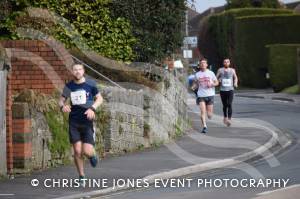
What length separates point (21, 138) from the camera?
12.5m

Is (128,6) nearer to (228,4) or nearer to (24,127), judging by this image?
(24,127)

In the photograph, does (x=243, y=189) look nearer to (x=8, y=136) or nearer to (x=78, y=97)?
(x=78, y=97)

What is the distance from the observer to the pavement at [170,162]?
10.9m

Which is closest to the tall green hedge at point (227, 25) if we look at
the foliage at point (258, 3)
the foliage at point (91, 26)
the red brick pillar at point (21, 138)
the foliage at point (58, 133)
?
the foliage at point (258, 3)

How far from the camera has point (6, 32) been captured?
1656cm

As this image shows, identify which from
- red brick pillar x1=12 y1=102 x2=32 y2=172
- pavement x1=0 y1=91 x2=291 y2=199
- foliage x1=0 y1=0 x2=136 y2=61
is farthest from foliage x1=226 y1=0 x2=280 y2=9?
red brick pillar x1=12 y1=102 x2=32 y2=172

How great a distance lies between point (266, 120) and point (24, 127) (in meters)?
12.2

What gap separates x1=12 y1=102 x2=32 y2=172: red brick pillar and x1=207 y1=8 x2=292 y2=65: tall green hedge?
46499mm

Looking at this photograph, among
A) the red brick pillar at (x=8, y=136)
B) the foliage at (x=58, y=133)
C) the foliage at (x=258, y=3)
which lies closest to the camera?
the red brick pillar at (x=8, y=136)

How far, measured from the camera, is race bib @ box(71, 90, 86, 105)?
10945mm

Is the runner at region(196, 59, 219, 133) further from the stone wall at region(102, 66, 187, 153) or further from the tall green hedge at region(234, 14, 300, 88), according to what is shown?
the tall green hedge at region(234, 14, 300, 88)

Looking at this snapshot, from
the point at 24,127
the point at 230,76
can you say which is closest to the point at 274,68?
the point at 230,76

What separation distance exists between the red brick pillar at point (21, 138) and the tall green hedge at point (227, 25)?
1831 inches

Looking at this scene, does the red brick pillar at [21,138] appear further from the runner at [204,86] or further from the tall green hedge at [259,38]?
the tall green hedge at [259,38]
